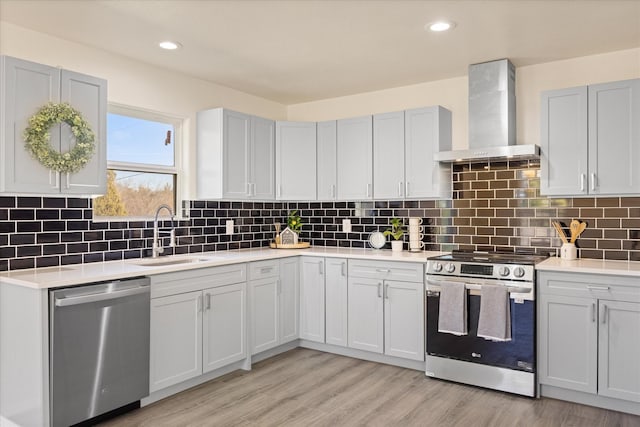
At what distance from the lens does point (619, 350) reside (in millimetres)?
3064

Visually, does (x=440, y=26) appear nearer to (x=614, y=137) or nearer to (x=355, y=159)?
(x=614, y=137)

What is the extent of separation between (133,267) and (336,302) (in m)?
1.82

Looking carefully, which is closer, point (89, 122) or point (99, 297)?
point (99, 297)

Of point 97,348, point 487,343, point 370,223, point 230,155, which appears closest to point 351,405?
point 487,343

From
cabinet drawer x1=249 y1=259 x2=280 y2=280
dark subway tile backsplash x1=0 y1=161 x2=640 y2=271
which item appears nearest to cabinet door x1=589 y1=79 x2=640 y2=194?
dark subway tile backsplash x1=0 y1=161 x2=640 y2=271

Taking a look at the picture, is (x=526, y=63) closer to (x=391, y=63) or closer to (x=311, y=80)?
(x=391, y=63)

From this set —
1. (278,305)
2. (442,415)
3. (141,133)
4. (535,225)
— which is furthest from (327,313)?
(141,133)

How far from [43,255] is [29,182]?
617 mm

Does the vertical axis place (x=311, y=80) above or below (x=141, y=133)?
above

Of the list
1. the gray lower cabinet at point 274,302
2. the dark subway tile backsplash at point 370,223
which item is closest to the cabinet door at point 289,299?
the gray lower cabinet at point 274,302

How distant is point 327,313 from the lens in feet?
Answer: 14.2

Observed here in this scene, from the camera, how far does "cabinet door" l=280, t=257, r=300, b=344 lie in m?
4.29

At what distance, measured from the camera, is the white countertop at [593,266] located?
304cm

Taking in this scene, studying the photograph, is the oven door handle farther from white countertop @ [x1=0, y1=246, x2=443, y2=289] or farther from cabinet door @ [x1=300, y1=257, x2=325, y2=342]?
→ cabinet door @ [x1=300, y1=257, x2=325, y2=342]
